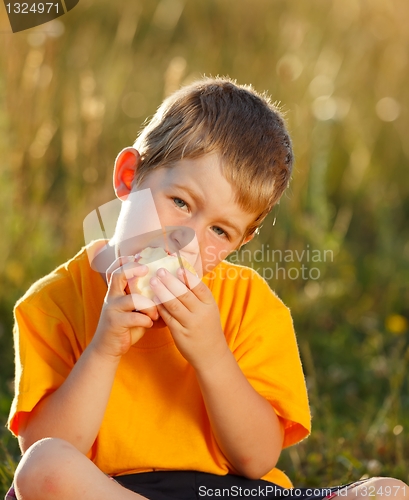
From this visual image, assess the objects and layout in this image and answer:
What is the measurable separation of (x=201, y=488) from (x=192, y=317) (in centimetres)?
38

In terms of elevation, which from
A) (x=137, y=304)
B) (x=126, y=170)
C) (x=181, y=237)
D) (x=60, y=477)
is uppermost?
(x=126, y=170)

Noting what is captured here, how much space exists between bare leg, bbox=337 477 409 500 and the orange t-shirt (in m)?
0.22

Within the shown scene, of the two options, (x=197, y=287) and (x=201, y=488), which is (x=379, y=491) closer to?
(x=201, y=488)

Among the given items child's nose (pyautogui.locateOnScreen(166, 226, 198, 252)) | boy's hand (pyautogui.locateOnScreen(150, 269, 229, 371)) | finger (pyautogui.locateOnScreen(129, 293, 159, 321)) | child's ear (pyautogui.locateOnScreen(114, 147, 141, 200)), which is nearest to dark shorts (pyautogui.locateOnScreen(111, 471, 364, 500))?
boy's hand (pyautogui.locateOnScreen(150, 269, 229, 371))

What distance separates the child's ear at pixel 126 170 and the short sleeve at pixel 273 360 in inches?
14.6

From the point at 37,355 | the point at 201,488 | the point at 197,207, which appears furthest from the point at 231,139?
the point at 201,488

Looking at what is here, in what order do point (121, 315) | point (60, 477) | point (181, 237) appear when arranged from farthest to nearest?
point (181, 237) → point (121, 315) → point (60, 477)

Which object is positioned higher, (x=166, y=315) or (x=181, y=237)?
(x=181, y=237)

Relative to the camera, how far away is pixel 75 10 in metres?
5.00

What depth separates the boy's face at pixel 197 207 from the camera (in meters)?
1.51

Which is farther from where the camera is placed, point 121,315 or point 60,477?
point 121,315

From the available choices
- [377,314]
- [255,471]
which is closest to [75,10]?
[377,314]

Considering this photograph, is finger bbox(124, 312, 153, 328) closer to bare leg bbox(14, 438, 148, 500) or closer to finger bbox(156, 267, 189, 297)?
finger bbox(156, 267, 189, 297)

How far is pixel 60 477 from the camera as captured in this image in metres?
1.30
